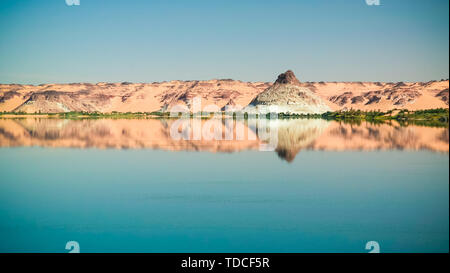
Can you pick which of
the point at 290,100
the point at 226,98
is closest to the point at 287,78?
the point at 290,100

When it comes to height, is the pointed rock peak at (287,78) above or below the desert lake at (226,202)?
above

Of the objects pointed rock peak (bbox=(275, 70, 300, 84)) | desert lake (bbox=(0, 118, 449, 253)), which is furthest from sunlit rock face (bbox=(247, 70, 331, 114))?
desert lake (bbox=(0, 118, 449, 253))

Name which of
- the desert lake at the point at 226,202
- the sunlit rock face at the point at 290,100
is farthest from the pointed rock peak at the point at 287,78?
the desert lake at the point at 226,202

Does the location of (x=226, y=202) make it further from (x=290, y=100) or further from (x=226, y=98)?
(x=226, y=98)

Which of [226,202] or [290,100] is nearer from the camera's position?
[226,202]

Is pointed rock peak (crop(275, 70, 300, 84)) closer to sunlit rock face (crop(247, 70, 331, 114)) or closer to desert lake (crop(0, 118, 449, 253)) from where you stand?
sunlit rock face (crop(247, 70, 331, 114))

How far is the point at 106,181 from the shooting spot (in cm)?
1773

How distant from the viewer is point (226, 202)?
14211 mm

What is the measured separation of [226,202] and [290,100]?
101839 millimetres

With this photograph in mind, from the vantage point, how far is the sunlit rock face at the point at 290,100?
11072 centimetres

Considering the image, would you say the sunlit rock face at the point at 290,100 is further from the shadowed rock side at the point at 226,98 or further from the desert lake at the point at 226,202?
the desert lake at the point at 226,202

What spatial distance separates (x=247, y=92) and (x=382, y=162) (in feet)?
564

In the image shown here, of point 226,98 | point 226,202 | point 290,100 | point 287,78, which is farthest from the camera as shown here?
point 226,98
